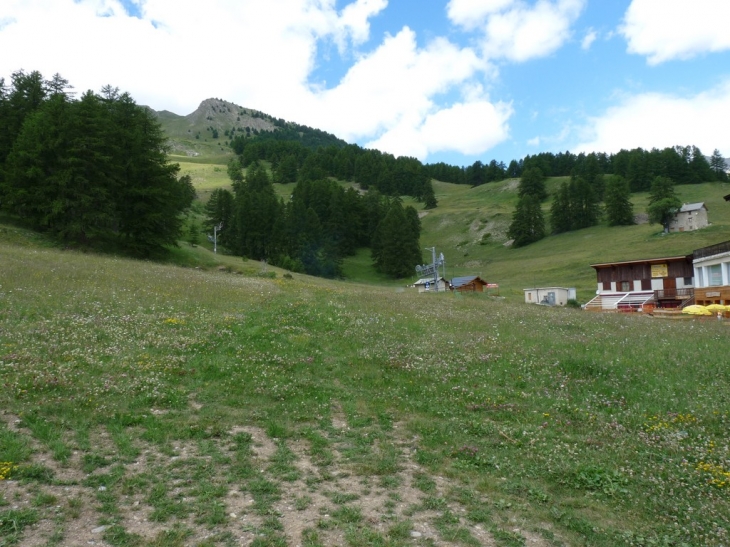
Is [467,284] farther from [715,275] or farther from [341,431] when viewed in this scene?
[341,431]

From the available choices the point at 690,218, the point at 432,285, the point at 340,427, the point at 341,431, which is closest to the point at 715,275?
the point at 432,285

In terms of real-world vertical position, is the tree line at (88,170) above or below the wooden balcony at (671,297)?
above

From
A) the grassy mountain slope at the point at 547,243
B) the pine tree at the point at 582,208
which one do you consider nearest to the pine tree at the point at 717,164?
the grassy mountain slope at the point at 547,243

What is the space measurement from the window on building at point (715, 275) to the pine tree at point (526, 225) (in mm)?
68630

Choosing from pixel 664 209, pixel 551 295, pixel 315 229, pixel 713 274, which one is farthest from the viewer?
pixel 315 229

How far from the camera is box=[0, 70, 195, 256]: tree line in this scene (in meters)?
42.6

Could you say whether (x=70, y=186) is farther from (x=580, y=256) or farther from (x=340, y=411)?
(x=580, y=256)

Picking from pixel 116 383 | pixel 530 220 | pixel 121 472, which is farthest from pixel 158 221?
pixel 530 220

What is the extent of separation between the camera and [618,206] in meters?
116

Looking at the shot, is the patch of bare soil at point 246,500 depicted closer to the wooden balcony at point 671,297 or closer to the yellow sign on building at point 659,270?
the wooden balcony at point 671,297

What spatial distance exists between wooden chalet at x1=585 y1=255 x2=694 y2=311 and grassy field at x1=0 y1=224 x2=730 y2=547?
44704 millimetres

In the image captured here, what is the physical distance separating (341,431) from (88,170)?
43.7 m

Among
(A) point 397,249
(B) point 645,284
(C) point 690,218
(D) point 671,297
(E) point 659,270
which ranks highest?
(C) point 690,218

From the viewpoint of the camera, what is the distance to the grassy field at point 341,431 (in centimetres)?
701
